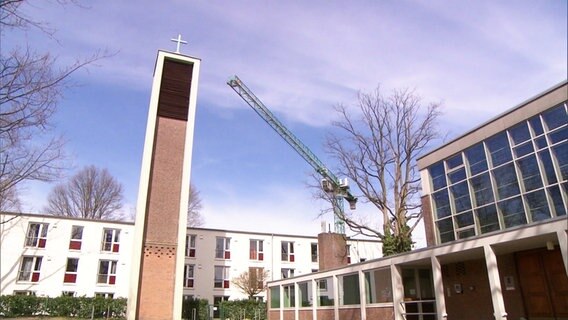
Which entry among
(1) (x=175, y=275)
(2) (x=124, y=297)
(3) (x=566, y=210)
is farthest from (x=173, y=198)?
(3) (x=566, y=210)

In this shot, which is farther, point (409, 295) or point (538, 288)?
point (409, 295)

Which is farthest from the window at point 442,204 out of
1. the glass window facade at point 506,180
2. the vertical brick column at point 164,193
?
the vertical brick column at point 164,193

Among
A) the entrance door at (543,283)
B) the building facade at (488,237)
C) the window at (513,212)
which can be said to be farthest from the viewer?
the window at (513,212)

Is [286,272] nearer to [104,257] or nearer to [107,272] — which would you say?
[107,272]

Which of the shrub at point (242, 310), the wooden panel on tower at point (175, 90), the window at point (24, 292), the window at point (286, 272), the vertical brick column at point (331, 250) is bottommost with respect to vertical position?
the shrub at point (242, 310)

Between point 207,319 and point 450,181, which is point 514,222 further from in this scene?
point 207,319

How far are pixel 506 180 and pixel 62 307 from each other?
85.2 ft

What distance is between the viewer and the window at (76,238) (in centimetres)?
3062

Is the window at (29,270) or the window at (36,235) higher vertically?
the window at (36,235)

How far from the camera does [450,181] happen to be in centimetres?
1634

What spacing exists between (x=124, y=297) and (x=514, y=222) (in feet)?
84.2

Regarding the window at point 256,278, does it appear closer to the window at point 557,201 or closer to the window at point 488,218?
the window at point 488,218

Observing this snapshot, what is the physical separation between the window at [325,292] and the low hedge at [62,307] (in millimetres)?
14834

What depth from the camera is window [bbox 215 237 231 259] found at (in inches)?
1413
